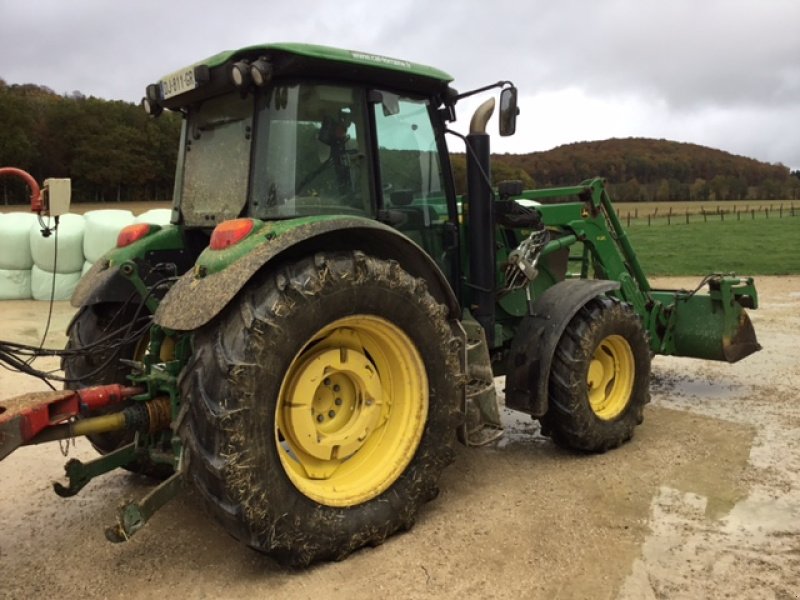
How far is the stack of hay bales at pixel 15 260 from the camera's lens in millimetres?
12031

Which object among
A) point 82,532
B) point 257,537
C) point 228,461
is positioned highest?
point 228,461

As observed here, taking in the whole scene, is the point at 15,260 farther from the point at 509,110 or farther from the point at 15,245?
the point at 509,110

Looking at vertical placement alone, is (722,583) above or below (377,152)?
below

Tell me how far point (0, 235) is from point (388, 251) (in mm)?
10947

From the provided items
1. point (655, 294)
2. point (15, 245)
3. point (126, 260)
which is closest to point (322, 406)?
point (126, 260)

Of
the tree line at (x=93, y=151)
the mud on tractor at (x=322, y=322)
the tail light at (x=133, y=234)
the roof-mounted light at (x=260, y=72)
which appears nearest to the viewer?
the mud on tractor at (x=322, y=322)

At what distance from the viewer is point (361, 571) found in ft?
10.1

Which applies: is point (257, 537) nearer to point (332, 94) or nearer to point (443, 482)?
point (443, 482)

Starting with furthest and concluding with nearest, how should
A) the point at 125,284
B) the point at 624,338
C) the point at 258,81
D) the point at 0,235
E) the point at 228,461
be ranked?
1. the point at 0,235
2. the point at 624,338
3. the point at 125,284
4. the point at 258,81
5. the point at 228,461

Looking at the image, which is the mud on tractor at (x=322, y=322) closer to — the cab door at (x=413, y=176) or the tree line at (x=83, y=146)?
the cab door at (x=413, y=176)

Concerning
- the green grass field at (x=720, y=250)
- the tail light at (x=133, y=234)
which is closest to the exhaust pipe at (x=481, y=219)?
the tail light at (x=133, y=234)

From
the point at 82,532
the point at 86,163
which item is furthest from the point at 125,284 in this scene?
the point at 86,163

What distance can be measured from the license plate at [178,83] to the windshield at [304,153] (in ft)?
1.55

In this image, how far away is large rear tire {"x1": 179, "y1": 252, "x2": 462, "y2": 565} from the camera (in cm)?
285
